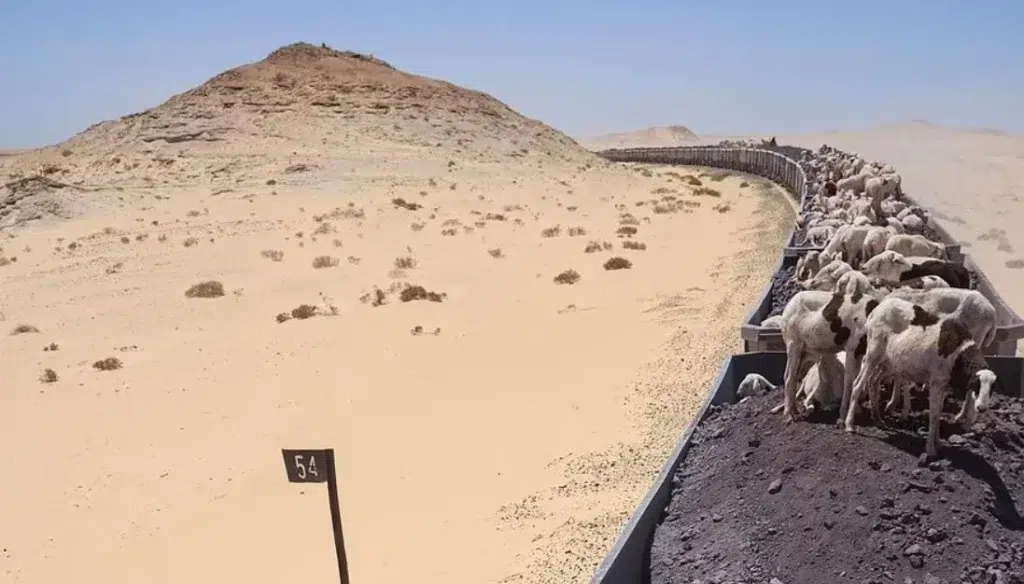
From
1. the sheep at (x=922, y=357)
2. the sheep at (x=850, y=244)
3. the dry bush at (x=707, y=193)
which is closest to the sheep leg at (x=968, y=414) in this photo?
the sheep at (x=922, y=357)

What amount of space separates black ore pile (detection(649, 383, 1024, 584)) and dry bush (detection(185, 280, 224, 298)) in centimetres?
1627

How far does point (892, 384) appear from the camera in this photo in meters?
6.77

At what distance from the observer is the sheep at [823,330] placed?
623cm

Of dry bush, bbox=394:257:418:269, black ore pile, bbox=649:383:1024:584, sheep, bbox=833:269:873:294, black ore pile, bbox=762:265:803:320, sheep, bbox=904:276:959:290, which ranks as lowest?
dry bush, bbox=394:257:418:269

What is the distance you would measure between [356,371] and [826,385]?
887 cm

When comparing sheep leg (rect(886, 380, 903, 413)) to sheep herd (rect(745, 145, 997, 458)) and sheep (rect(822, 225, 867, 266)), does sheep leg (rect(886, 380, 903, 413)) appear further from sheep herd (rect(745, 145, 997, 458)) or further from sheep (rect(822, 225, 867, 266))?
sheep (rect(822, 225, 867, 266))

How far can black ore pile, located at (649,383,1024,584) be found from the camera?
5.06 m

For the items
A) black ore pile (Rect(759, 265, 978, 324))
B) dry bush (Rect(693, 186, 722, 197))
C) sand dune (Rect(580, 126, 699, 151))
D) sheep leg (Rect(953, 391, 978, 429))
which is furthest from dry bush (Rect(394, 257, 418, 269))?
sand dune (Rect(580, 126, 699, 151))

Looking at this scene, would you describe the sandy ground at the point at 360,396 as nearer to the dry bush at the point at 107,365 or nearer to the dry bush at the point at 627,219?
the dry bush at the point at 107,365

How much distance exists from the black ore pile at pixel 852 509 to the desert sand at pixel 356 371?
4.72 feet

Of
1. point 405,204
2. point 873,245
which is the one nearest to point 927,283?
point 873,245

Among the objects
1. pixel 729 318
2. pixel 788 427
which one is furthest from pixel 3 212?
pixel 788 427

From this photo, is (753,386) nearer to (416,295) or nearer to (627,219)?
(416,295)

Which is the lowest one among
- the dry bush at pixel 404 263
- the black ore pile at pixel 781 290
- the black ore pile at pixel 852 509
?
the dry bush at pixel 404 263
